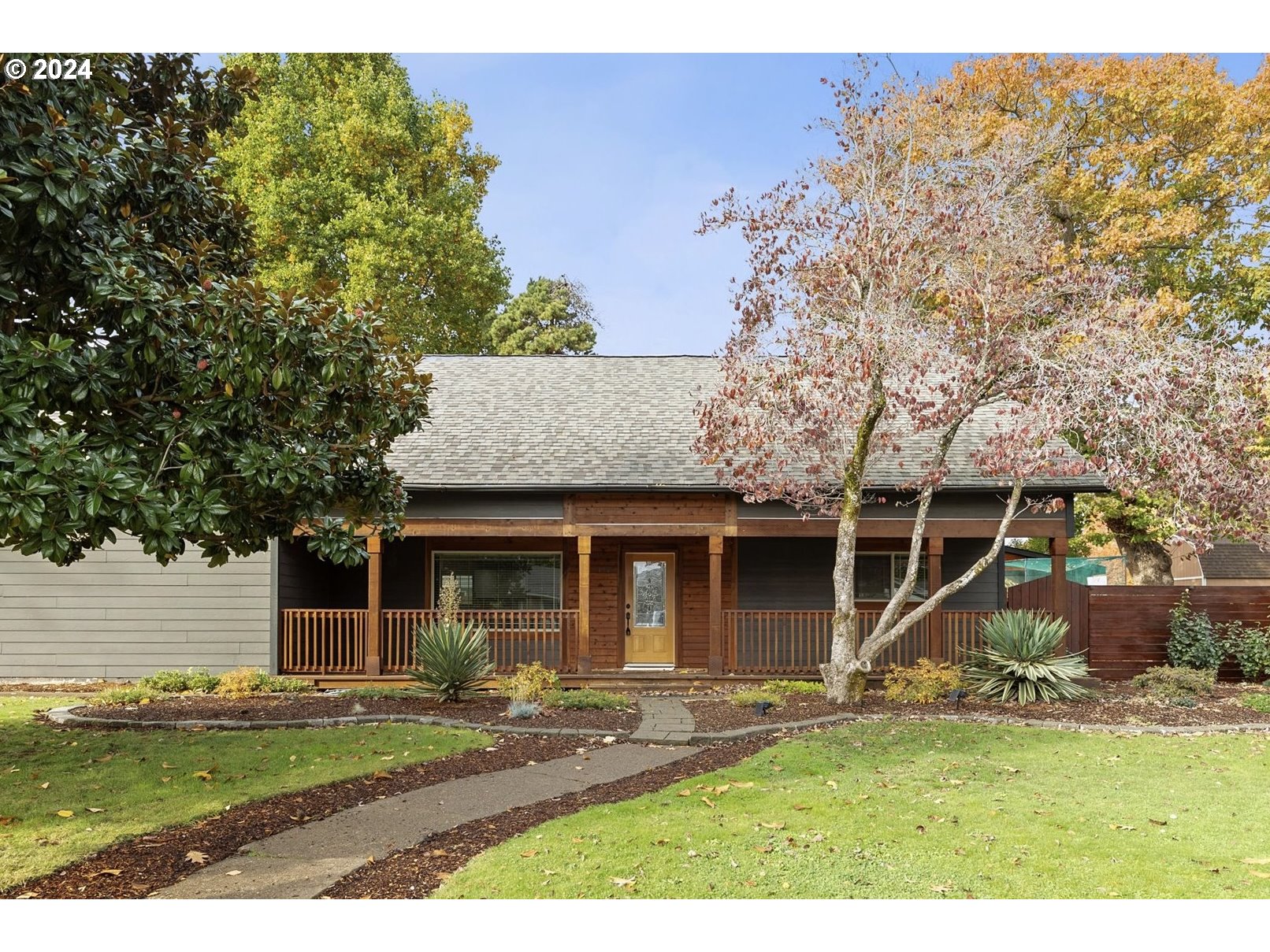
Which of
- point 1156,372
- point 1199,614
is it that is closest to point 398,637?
point 1156,372

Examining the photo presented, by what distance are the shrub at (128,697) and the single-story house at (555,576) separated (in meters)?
1.44

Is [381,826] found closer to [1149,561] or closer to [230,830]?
[230,830]

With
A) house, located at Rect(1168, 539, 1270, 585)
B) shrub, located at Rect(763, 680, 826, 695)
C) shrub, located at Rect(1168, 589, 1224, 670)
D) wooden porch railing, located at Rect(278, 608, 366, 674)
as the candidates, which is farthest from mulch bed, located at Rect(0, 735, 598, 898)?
house, located at Rect(1168, 539, 1270, 585)

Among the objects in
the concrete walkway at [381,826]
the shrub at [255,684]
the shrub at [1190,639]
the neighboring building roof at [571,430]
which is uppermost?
the neighboring building roof at [571,430]

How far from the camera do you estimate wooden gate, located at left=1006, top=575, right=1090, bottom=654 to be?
580 inches

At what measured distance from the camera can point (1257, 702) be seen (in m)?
11.0

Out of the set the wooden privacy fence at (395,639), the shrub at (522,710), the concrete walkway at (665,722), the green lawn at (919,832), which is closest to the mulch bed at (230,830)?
the concrete walkway at (665,722)

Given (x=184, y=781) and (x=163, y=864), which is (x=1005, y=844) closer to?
(x=163, y=864)

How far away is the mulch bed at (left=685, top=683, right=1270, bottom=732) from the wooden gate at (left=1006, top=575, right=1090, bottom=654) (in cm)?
205

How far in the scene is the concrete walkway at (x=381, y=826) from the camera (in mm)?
4969

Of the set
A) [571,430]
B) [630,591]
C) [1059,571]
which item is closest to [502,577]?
[630,591]

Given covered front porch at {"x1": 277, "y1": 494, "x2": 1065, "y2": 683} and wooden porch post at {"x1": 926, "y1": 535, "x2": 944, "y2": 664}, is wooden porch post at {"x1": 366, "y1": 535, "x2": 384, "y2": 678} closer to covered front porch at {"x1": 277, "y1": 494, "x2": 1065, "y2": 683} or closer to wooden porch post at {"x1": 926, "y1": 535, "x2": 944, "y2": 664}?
covered front porch at {"x1": 277, "y1": 494, "x2": 1065, "y2": 683}

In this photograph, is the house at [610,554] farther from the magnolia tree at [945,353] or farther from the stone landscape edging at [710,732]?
the stone landscape edging at [710,732]

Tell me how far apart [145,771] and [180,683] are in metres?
5.46
